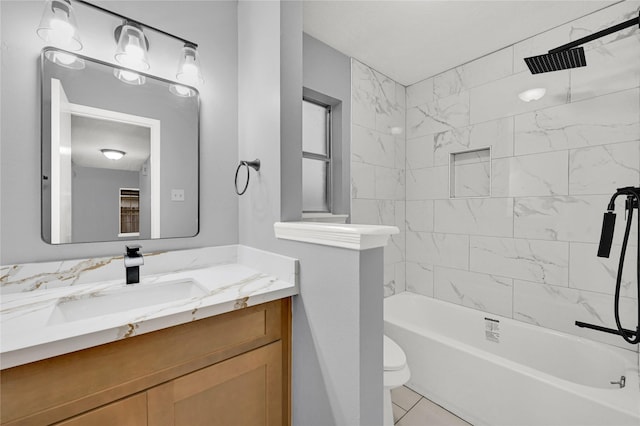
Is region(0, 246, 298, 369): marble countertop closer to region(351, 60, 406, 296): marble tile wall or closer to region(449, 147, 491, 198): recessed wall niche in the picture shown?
region(351, 60, 406, 296): marble tile wall

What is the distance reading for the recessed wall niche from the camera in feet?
7.83

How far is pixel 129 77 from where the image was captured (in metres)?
1.31

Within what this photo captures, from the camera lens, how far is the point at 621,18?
1.73m

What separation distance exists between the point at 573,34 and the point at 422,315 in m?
2.47

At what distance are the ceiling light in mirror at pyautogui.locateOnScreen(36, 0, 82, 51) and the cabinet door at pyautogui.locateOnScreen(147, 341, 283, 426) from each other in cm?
137

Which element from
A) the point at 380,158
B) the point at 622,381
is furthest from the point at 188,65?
the point at 622,381

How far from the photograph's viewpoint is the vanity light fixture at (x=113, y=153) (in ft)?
4.14

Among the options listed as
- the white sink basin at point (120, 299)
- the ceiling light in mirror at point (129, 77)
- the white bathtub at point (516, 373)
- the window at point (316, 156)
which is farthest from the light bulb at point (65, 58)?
the white bathtub at point (516, 373)

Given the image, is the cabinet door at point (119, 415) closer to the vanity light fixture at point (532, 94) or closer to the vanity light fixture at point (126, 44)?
the vanity light fixture at point (126, 44)

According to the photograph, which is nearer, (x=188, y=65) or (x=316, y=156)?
(x=188, y=65)

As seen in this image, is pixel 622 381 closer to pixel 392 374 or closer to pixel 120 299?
pixel 392 374

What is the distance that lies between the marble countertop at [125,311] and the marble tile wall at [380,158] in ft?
4.30

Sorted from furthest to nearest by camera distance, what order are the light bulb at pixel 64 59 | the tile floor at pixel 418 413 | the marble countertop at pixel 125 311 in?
the tile floor at pixel 418 413
the light bulb at pixel 64 59
the marble countertop at pixel 125 311

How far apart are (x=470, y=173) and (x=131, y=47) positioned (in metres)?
2.56
